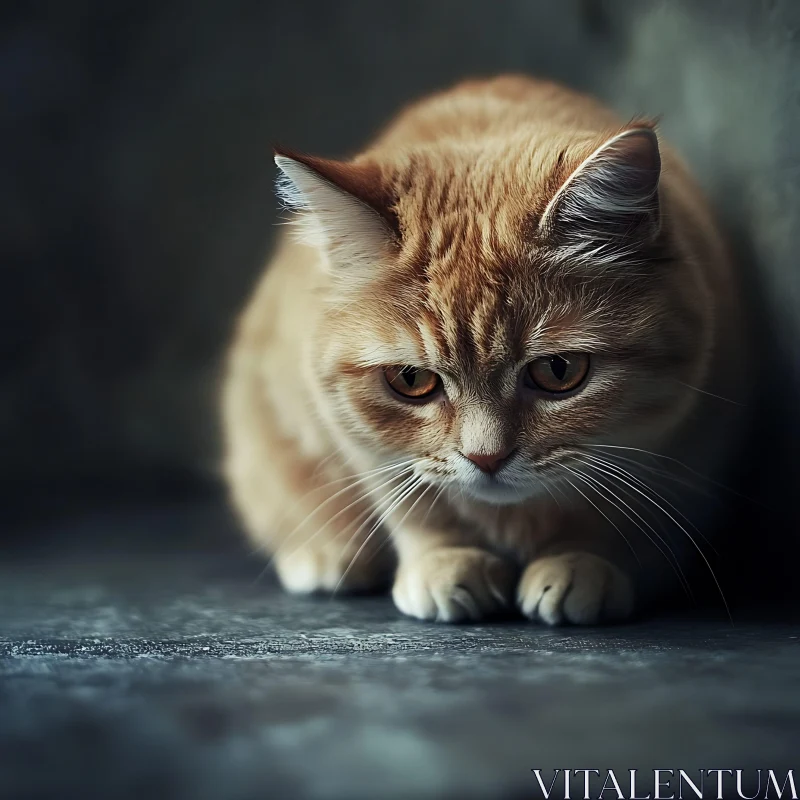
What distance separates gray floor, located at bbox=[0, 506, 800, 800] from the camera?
0.99 m

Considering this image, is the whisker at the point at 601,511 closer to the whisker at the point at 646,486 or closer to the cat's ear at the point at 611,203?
the whisker at the point at 646,486

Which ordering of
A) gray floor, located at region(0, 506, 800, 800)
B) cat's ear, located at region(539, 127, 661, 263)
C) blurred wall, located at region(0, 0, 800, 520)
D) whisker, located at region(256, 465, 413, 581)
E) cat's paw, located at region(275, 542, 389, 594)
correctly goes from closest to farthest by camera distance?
gray floor, located at region(0, 506, 800, 800), cat's ear, located at region(539, 127, 661, 263), whisker, located at region(256, 465, 413, 581), cat's paw, located at region(275, 542, 389, 594), blurred wall, located at region(0, 0, 800, 520)

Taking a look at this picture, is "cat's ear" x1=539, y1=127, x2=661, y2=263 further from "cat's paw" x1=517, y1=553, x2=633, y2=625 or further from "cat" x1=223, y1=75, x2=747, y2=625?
"cat's paw" x1=517, y1=553, x2=633, y2=625

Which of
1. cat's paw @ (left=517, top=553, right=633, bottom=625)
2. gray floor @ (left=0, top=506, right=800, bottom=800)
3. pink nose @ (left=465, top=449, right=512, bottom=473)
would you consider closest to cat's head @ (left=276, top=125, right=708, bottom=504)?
pink nose @ (left=465, top=449, right=512, bottom=473)

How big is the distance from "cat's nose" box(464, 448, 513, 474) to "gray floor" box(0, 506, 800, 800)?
0.23 meters

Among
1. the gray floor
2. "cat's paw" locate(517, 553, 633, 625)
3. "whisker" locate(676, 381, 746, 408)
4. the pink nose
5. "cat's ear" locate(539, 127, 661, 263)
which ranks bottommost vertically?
the gray floor

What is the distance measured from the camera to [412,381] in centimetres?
137

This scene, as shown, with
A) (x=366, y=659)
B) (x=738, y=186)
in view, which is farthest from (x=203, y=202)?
(x=366, y=659)

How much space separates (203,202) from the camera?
7.59ft

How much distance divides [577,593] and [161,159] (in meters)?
1.47

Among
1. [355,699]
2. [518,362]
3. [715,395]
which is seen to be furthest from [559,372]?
[355,699]

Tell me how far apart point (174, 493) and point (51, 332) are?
45cm

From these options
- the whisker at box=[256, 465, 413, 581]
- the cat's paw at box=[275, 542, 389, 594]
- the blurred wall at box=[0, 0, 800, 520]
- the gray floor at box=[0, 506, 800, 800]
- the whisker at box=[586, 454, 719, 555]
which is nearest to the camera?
the gray floor at box=[0, 506, 800, 800]

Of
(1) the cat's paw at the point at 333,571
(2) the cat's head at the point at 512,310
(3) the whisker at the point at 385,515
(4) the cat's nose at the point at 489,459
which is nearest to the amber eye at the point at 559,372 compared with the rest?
(2) the cat's head at the point at 512,310
